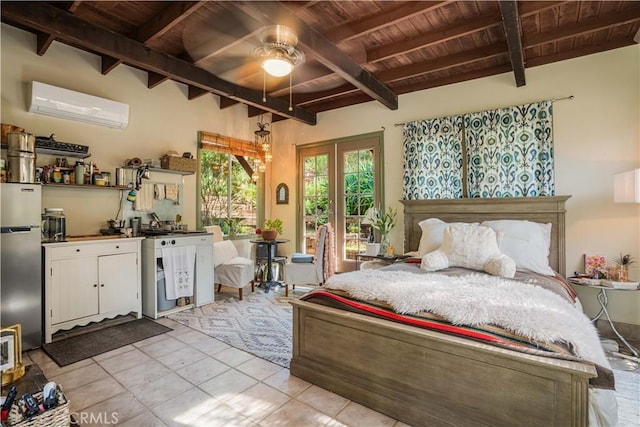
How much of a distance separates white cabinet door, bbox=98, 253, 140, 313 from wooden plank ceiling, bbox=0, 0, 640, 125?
212 centimetres

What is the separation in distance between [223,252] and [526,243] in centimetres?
382

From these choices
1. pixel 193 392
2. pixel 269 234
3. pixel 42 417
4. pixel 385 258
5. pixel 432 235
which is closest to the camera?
pixel 42 417

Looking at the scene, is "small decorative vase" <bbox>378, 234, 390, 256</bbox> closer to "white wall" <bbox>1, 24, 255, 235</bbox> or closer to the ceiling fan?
the ceiling fan

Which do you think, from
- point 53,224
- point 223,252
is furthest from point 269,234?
point 53,224

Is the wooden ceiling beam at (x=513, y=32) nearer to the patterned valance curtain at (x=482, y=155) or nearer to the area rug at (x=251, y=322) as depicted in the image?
the patterned valance curtain at (x=482, y=155)

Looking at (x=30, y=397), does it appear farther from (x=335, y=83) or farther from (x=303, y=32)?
(x=335, y=83)

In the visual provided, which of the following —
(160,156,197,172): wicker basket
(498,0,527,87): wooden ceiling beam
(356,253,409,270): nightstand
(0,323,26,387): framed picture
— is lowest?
(0,323,26,387): framed picture

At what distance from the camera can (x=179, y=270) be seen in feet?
12.6

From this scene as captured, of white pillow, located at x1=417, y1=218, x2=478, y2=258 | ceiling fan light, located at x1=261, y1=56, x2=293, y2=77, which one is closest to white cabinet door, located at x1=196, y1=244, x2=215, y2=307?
ceiling fan light, located at x1=261, y1=56, x2=293, y2=77

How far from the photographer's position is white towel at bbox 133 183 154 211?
4.09 metres

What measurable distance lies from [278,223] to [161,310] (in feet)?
6.65

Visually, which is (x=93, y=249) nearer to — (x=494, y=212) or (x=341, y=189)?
(x=341, y=189)

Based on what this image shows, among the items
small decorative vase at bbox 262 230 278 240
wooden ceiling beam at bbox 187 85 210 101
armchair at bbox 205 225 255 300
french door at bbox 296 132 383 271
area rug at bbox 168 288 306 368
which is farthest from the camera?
french door at bbox 296 132 383 271

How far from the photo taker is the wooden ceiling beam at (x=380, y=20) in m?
2.64
